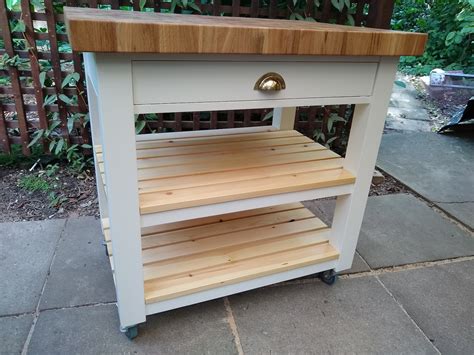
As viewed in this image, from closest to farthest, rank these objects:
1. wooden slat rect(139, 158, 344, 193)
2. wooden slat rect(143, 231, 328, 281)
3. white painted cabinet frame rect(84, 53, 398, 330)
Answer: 1. white painted cabinet frame rect(84, 53, 398, 330)
2. wooden slat rect(139, 158, 344, 193)
3. wooden slat rect(143, 231, 328, 281)

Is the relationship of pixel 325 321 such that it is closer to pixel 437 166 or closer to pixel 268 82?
pixel 268 82

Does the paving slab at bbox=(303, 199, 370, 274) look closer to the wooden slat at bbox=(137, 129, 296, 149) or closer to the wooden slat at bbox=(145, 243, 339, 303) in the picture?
the wooden slat at bbox=(145, 243, 339, 303)

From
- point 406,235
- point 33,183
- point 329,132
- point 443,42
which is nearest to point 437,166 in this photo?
point 329,132

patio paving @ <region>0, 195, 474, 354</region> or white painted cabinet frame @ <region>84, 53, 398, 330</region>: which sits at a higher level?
white painted cabinet frame @ <region>84, 53, 398, 330</region>

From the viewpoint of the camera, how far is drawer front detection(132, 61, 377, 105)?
32.2 inches

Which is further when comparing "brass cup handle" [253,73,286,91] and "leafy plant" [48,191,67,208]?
"leafy plant" [48,191,67,208]

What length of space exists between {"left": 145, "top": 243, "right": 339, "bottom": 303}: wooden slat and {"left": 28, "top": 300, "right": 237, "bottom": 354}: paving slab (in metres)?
0.16

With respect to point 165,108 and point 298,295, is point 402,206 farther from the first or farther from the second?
point 165,108

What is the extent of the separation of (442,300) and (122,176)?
126cm

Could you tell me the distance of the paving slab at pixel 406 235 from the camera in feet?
5.26

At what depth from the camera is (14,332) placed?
43.7 inches

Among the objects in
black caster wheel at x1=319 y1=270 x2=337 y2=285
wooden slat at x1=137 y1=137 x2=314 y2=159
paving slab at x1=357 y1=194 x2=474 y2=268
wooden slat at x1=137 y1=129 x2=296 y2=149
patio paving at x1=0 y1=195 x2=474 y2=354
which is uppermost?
wooden slat at x1=137 y1=137 x2=314 y2=159

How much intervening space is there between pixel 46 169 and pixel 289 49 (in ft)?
6.03

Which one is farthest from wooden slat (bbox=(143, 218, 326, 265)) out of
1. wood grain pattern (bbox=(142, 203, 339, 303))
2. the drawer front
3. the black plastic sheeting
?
the black plastic sheeting
